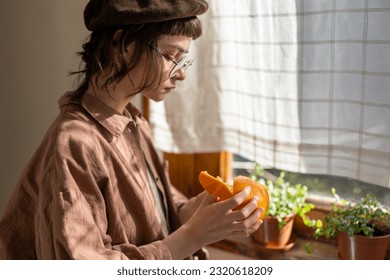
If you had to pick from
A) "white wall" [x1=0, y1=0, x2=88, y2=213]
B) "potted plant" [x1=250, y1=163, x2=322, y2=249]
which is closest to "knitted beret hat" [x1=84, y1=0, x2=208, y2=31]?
"white wall" [x1=0, y1=0, x2=88, y2=213]

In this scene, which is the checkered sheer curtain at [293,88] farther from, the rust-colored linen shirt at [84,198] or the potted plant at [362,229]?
the rust-colored linen shirt at [84,198]

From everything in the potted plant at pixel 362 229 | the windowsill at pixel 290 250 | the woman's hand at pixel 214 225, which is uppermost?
the woman's hand at pixel 214 225

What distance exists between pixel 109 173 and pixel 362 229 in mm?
741

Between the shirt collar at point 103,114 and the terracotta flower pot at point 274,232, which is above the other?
the shirt collar at point 103,114

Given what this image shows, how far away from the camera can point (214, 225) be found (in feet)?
3.34

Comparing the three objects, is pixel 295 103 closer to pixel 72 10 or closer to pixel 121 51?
pixel 121 51

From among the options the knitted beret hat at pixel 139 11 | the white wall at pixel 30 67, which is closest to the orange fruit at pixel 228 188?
the knitted beret hat at pixel 139 11

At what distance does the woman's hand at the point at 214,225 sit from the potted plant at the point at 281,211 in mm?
484

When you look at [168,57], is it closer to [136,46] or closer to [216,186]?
[136,46]

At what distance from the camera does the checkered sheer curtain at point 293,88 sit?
1.22 meters

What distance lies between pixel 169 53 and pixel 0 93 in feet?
2.33

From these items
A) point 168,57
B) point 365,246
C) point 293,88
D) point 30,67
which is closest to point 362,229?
point 365,246

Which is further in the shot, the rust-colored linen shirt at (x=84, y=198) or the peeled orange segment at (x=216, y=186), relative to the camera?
the peeled orange segment at (x=216, y=186)

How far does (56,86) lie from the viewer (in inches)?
62.2
